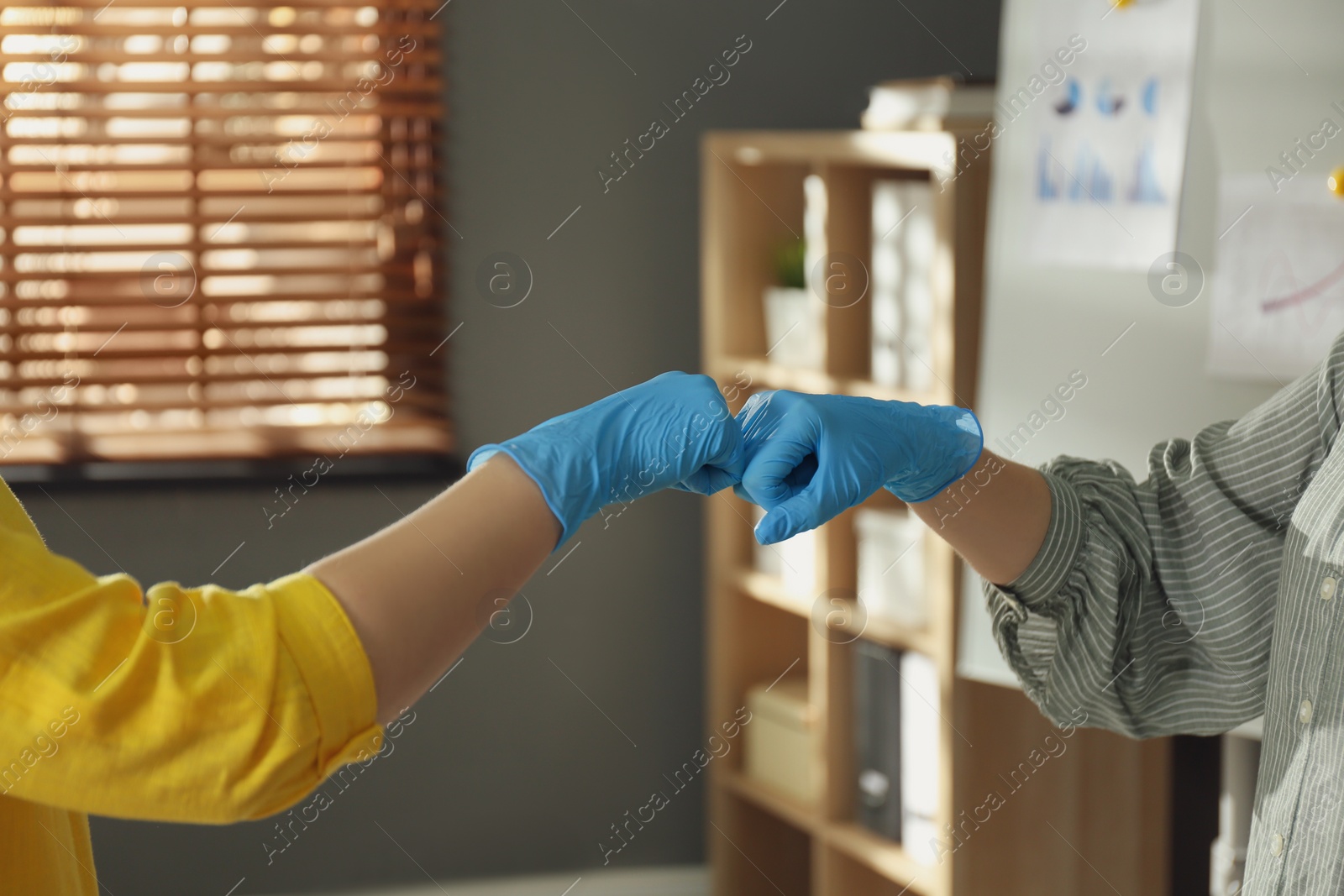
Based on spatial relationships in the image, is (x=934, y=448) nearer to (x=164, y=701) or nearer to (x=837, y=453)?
(x=837, y=453)

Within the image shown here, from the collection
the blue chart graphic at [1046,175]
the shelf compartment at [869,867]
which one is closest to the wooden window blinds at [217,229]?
the shelf compartment at [869,867]

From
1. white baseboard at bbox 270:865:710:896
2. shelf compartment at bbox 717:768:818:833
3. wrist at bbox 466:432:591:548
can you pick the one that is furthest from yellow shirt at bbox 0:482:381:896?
white baseboard at bbox 270:865:710:896

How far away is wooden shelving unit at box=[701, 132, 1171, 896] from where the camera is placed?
1.70m

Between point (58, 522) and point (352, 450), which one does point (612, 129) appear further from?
point (58, 522)

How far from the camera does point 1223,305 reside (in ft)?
3.87

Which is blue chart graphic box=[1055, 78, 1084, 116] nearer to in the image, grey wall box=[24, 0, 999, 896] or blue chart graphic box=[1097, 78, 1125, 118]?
blue chart graphic box=[1097, 78, 1125, 118]

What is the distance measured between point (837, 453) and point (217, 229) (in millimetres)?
1709

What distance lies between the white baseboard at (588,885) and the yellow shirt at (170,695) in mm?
1979

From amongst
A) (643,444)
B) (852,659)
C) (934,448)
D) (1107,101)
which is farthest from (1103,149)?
(852,659)

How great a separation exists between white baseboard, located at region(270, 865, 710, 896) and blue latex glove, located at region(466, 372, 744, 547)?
177cm

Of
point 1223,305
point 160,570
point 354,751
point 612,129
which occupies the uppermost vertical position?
point 612,129

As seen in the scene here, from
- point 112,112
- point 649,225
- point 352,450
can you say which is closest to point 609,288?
point 649,225

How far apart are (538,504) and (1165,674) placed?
620mm

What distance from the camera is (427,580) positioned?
0.66m
